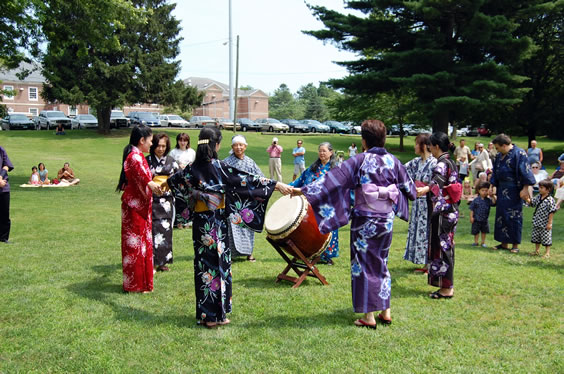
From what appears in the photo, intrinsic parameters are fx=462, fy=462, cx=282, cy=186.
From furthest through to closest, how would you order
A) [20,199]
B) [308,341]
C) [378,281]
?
[20,199]
[378,281]
[308,341]

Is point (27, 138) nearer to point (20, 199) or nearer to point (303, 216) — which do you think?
point (20, 199)

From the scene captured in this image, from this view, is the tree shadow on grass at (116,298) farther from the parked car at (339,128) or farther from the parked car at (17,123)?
the parked car at (339,128)

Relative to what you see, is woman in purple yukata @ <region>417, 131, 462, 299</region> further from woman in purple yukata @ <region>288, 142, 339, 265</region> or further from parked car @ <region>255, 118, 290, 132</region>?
parked car @ <region>255, 118, 290, 132</region>

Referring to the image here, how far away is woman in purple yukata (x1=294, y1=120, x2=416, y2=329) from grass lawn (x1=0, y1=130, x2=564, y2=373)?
1.22 feet

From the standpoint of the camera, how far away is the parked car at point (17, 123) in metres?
39.0

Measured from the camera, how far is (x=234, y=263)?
293 inches

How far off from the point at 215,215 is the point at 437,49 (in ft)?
74.1

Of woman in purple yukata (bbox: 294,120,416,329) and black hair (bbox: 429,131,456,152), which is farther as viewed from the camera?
black hair (bbox: 429,131,456,152)

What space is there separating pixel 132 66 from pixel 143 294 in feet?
106

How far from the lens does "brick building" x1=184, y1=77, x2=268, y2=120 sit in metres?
81.7

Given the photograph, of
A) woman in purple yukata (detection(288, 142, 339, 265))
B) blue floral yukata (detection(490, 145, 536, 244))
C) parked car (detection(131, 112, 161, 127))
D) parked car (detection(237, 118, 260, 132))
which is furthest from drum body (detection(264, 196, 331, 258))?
parked car (detection(237, 118, 260, 132))

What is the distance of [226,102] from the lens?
87.1m

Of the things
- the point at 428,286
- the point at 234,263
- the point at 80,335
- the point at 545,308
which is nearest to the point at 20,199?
the point at 234,263

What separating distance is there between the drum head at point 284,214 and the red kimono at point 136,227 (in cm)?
154
